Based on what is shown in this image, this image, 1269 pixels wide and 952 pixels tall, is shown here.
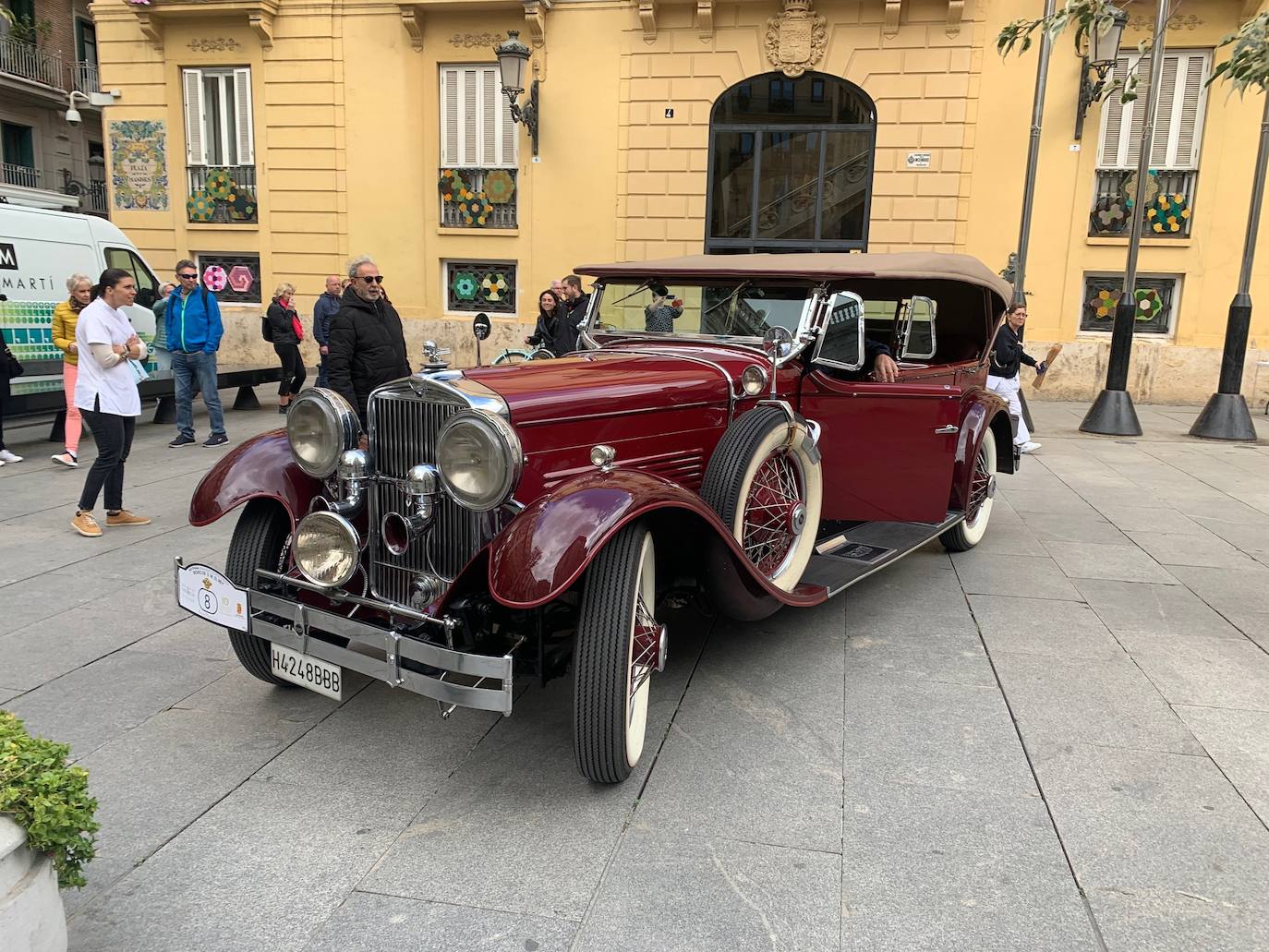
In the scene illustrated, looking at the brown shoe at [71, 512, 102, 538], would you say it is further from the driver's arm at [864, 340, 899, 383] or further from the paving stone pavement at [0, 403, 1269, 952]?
the driver's arm at [864, 340, 899, 383]

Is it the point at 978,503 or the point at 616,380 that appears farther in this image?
the point at 978,503

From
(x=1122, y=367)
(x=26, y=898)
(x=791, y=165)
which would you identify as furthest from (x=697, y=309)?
(x=791, y=165)

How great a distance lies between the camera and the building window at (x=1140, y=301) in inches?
523

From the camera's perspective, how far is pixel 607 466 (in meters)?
3.19

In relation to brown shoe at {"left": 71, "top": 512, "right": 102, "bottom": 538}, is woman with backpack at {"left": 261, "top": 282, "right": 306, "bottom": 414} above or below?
above

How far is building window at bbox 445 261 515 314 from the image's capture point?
14805mm

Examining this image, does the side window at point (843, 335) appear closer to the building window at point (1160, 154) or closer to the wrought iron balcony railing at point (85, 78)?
the building window at point (1160, 154)

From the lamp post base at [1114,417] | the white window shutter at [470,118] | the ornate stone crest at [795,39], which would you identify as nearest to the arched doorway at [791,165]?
the ornate stone crest at [795,39]

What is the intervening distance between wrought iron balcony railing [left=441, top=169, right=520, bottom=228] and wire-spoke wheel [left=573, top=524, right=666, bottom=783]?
12.6 meters

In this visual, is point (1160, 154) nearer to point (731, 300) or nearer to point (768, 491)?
point (731, 300)

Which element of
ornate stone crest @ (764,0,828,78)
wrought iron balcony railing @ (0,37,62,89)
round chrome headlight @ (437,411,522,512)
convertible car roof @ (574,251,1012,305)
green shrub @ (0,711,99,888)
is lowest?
green shrub @ (0,711,99,888)

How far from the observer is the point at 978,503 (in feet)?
19.2

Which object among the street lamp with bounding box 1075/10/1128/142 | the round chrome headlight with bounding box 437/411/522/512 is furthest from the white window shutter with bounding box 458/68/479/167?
the round chrome headlight with bounding box 437/411/522/512

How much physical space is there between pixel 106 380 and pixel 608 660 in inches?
175
